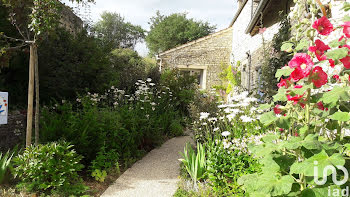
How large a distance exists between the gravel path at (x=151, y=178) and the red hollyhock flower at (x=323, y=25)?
2.61 m

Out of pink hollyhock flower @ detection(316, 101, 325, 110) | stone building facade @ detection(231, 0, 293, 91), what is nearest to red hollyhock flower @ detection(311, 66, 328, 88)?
pink hollyhock flower @ detection(316, 101, 325, 110)

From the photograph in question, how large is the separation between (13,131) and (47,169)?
101 inches

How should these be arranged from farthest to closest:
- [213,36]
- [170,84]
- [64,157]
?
[213,36] < [170,84] < [64,157]

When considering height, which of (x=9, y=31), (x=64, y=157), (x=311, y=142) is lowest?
(x=64, y=157)

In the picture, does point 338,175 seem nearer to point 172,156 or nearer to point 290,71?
point 290,71

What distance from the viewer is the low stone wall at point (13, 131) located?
519 cm

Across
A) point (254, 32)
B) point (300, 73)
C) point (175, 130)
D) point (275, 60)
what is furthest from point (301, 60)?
point (254, 32)

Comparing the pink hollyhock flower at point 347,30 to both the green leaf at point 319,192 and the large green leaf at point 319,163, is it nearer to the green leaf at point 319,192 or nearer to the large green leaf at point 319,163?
the large green leaf at point 319,163

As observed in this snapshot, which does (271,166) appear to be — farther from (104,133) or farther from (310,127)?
(104,133)

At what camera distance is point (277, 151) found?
1857mm

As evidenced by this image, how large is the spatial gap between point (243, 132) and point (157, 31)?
71.8 ft

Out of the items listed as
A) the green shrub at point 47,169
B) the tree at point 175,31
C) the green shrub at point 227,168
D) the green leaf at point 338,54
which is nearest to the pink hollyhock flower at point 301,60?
the green leaf at point 338,54

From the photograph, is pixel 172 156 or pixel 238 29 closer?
pixel 172 156

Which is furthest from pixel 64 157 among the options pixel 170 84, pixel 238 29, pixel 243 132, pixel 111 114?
pixel 238 29
